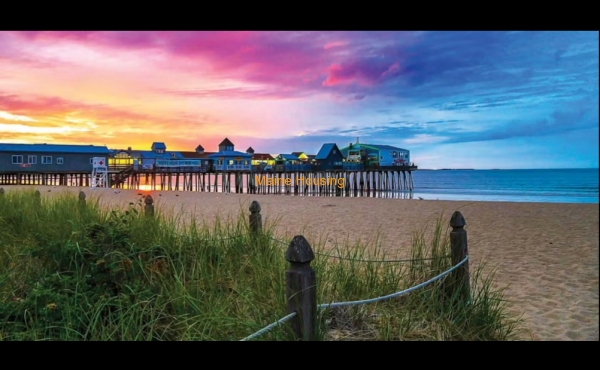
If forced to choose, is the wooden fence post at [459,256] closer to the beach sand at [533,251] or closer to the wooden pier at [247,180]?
the beach sand at [533,251]

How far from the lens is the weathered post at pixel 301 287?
6.20 feet

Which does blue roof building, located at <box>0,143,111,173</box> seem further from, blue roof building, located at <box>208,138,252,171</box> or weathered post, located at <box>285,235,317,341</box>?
weathered post, located at <box>285,235,317,341</box>

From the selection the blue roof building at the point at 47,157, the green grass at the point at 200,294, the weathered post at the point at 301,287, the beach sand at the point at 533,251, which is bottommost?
the beach sand at the point at 533,251

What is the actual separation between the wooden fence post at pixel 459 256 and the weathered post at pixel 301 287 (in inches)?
62.3

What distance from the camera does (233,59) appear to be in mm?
5059

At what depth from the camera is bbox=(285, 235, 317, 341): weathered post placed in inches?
74.4

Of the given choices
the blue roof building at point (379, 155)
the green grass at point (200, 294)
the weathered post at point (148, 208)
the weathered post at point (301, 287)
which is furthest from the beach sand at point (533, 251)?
the blue roof building at point (379, 155)

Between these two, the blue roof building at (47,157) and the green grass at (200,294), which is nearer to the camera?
the green grass at (200,294)

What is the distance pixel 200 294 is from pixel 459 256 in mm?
2064

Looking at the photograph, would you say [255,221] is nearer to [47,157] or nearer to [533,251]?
[533,251]

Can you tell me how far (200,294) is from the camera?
2.83 meters

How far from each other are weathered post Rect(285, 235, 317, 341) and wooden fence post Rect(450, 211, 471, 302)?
1583 mm

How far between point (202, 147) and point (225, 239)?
90191 millimetres

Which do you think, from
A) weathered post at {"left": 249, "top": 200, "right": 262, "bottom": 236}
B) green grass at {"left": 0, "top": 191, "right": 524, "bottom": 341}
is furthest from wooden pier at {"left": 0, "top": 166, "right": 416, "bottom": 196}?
green grass at {"left": 0, "top": 191, "right": 524, "bottom": 341}
